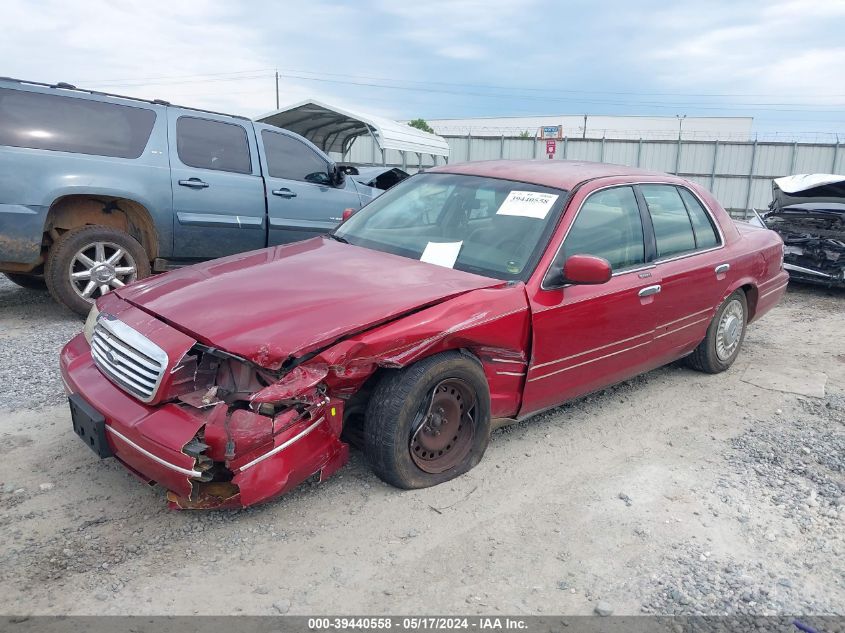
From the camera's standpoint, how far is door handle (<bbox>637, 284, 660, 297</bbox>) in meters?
3.95

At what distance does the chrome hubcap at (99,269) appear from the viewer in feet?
18.2

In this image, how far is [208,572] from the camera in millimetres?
2506

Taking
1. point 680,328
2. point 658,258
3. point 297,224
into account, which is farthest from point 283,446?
point 297,224

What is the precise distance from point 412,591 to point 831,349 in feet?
17.6

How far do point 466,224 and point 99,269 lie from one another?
3.54 meters

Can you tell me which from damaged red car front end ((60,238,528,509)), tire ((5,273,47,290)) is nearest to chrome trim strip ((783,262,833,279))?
damaged red car front end ((60,238,528,509))

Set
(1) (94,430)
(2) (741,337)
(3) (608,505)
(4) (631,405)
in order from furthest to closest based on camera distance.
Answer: (2) (741,337) < (4) (631,405) < (3) (608,505) < (1) (94,430)

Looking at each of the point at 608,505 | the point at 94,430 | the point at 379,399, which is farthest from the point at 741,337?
the point at 94,430

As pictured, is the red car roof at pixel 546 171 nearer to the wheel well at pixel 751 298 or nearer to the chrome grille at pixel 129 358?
the wheel well at pixel 751 298

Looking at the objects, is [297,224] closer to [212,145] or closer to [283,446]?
[212,145]

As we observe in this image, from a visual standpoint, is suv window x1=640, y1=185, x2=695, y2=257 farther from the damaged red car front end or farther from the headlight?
the headlight

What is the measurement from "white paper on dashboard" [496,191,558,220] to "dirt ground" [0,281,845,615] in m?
1.31

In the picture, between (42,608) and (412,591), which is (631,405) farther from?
(42,608)

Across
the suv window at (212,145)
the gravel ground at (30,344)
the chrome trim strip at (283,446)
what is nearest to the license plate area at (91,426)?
the chrome trim strip at (283,446)
